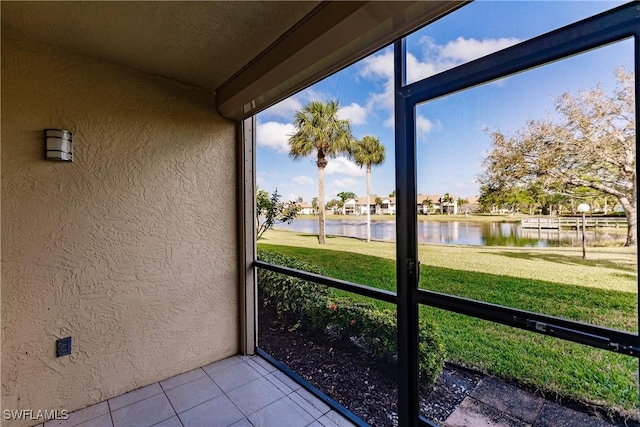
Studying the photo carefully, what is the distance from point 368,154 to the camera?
7.52ft

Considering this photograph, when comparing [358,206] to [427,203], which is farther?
[358,206]

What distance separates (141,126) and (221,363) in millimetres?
2156

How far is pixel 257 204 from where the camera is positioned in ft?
9.80

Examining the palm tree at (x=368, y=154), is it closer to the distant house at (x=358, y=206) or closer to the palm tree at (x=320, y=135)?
the distant house at (x=358, y=206)

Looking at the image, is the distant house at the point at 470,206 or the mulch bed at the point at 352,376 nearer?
the distant house at the point at 470,206

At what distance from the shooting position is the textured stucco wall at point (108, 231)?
1.82m

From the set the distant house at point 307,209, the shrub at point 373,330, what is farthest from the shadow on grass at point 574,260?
the distant house at point 307,209

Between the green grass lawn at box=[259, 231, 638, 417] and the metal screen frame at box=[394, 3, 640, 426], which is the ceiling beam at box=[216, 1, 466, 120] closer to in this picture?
the metal screen frame at box=[394, 3, 640, 426]

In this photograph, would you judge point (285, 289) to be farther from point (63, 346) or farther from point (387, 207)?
point (63, 346)

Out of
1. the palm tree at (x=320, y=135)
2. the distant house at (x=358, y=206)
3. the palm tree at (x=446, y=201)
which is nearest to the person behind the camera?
the palm tree at (x=446, y=201)

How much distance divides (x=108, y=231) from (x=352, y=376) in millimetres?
2147

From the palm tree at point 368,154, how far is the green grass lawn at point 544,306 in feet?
2.43

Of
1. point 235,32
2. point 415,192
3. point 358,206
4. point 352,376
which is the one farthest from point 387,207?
point 235,32

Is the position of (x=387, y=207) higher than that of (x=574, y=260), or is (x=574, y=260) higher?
(x=387, y=207)
